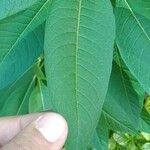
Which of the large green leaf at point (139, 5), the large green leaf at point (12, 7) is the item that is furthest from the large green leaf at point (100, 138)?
the large green leaf at point (12, 7)

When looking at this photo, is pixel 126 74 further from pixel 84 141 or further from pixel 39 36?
pixel 84 141

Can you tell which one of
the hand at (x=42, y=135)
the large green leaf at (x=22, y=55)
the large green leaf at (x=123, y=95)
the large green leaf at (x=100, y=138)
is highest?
the large green leaf at (x=22, y=55)

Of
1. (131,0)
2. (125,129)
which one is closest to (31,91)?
(125,129)

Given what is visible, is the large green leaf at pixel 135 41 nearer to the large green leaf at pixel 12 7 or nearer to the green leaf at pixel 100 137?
the large green leaf at pixel 12 7

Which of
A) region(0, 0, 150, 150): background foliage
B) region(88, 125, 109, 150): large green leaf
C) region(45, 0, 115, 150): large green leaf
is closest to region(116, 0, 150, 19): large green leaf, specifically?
region(0, 0, 150, 150): background foliage

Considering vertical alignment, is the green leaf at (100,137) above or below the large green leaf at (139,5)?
below

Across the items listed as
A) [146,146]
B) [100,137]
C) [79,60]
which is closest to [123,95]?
[100,137]
